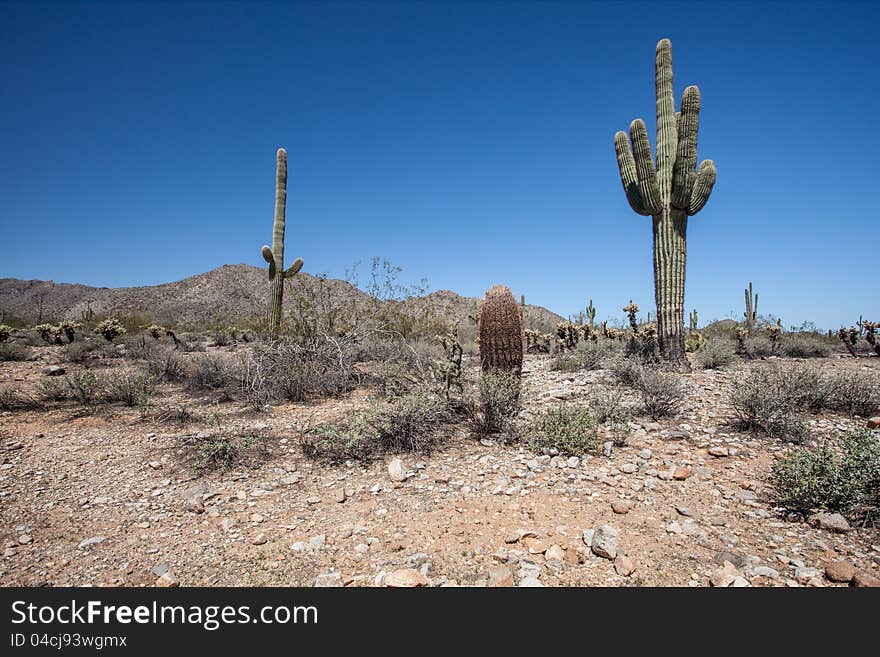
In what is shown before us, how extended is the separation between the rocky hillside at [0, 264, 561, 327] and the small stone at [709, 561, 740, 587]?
1147 inches

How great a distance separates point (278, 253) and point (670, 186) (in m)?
9.81

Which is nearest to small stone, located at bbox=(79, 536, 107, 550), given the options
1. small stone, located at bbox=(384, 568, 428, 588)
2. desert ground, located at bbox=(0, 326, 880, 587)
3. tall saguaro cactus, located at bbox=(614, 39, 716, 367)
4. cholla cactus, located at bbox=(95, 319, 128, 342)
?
desert ground, located at bbox=(0, 326, 880, 587)

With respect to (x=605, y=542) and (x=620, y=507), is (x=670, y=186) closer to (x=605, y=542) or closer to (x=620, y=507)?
(x=620, y=507)

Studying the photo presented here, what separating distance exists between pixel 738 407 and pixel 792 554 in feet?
9.81

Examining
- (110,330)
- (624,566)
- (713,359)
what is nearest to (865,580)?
(624,566)

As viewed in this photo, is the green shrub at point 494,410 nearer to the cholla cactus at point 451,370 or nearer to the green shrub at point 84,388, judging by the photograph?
the cholla cactus at point 451,370

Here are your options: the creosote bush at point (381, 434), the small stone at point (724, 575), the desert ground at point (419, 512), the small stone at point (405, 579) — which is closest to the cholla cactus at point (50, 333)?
the desert ground at point (419, 512)

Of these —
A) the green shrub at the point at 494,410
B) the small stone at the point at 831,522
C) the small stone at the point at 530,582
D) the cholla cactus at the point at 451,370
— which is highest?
the cholla cactus at the point at 451,370

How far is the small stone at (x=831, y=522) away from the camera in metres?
3.00

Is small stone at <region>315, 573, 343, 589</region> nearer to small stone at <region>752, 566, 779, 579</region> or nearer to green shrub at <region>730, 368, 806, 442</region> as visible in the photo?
small stone at <region>752, 566, 779, 579</region>

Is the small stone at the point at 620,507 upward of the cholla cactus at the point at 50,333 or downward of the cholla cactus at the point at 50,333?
downward

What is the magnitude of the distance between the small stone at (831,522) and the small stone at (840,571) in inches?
17.6

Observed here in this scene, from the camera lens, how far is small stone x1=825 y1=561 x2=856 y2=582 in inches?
98.5

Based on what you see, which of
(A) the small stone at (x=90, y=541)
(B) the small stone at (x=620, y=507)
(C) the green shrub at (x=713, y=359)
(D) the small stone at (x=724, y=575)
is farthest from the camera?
(C) the green shrub at (x=713, y=359)
